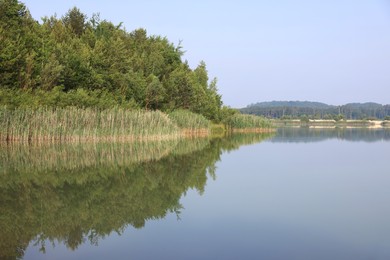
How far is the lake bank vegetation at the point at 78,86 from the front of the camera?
76.0ft

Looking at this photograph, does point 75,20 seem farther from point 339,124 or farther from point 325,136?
point 339,124

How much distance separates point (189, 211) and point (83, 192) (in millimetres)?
2835

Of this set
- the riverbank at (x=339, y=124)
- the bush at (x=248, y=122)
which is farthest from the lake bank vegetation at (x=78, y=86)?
the riverbank at (x=339, y=124)

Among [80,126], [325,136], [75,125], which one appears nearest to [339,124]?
[325,136]

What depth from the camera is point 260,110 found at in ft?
482

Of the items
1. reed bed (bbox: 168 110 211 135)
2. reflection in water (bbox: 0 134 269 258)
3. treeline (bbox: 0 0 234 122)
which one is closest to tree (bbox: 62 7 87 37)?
treeline (bbox: 0 0 234 122)

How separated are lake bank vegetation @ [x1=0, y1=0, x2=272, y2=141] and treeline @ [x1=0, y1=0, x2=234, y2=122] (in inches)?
2.0

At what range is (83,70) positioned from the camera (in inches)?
1248

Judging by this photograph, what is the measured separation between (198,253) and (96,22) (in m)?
46.4

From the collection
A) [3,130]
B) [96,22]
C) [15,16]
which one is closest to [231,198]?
[3,130]

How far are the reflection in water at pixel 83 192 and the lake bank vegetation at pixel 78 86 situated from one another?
5577mm

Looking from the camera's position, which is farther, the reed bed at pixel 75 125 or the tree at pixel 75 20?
the tree at pixel 75 20

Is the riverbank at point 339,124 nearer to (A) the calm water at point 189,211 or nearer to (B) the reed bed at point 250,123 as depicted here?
(B) the reed bed at point 250,123

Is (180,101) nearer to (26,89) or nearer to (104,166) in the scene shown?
(26,89)
